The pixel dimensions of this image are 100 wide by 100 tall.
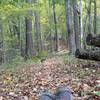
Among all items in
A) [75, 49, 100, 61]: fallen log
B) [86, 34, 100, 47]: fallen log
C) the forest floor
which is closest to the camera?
the forest floor

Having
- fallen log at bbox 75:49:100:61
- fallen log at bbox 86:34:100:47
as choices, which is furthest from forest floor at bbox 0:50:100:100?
fallen log at bbox 86:34:100:47

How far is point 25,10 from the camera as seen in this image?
15.7 meters

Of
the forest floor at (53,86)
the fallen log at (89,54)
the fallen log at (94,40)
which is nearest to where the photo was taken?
the forest floor at (53,86)

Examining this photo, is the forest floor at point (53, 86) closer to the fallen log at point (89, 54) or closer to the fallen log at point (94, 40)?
the fallen log at point (89, 54)

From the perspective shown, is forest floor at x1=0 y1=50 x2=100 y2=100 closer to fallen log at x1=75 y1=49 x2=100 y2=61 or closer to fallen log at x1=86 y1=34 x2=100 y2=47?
fallen log at x1=75 y1=49 x2=100 y2=61

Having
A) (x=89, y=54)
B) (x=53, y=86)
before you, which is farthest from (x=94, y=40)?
(x=53, y=86)

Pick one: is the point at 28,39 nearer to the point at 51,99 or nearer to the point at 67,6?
the point at 67,6

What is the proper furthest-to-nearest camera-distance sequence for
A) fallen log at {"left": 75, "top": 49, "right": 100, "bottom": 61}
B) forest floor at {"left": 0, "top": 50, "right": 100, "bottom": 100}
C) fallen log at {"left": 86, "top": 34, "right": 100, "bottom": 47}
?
fallen log at {"left": 86, "top": 34, "right": 100, "bottom": 47}
fallen log at {"left": 75, "top": 49, "right": 100, "bottom": 61}
forest floor at {"left": 0, "top": 50, "right": 100, "bottom": 100}

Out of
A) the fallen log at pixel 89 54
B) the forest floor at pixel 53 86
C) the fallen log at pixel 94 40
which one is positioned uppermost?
the fallen log at pixel 94 40

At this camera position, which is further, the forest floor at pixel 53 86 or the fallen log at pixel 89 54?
the fallen log at pixel 89 54

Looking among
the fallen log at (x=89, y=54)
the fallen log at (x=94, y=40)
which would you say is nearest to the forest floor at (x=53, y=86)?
the fallen log at (x=89, y=54)

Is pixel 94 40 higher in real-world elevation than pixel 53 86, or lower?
higher

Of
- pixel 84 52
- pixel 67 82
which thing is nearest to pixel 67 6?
pixel 84 52

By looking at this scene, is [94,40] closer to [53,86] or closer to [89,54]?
[89,54]
